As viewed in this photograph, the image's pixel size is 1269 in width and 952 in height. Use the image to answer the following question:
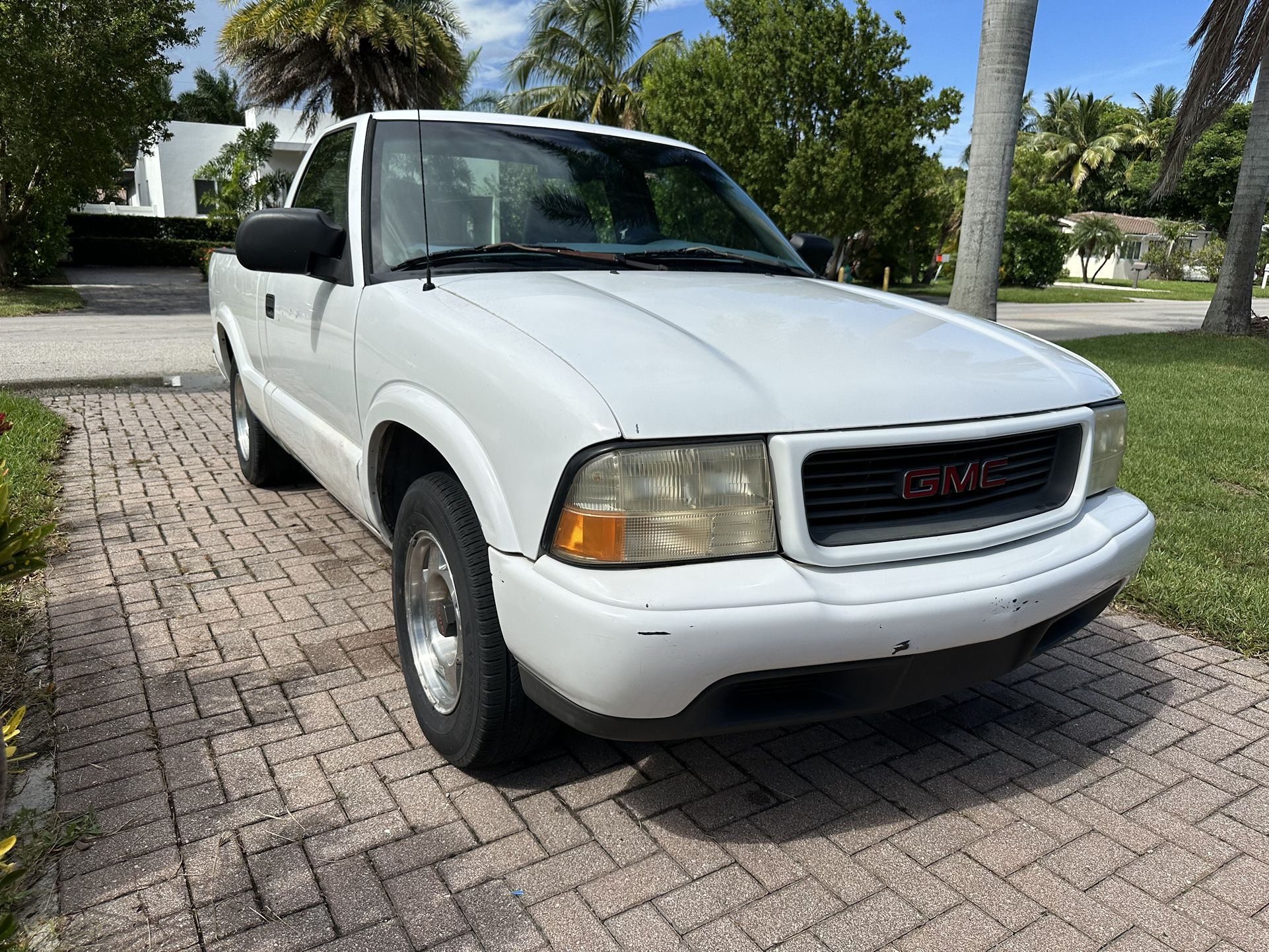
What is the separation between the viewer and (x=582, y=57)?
31844mm

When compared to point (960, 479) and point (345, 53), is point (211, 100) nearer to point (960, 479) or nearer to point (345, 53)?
point (345, 53)

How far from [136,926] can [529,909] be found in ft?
2.86

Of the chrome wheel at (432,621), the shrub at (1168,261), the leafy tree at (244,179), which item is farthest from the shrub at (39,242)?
the shrub at (1168,261)

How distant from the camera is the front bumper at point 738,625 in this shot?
6.41ft

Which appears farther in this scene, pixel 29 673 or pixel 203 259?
pixel 203 259

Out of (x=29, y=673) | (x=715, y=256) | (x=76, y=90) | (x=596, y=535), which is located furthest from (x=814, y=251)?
(x=76, y=90)

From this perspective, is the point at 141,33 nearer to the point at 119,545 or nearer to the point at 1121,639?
the point at 119,545

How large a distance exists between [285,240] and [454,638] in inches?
57.8

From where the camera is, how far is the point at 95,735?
113 inches

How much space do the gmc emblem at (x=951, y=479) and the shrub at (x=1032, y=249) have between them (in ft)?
105

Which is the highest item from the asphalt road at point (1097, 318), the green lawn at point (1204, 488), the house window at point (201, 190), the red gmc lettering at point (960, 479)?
the house window at point (201, 190)

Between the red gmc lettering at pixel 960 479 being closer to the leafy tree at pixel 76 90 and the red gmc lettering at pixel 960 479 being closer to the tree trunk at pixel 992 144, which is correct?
the tree trunk at pixel 992 144

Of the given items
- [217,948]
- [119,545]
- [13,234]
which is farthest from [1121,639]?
[13,234]

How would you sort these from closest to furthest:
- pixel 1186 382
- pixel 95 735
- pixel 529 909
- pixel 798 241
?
pixel 529 909
pixel 95 735
pixel 798 241
pixel 1186 382
